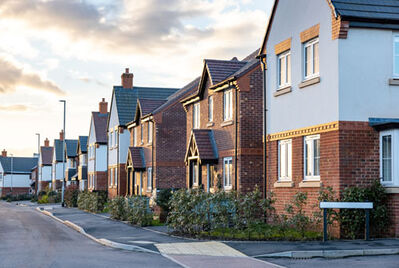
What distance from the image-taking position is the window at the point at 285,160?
20.8m

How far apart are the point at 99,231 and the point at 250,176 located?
6.46 metres

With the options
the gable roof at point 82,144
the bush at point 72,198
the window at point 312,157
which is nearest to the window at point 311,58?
the window at point 312,157

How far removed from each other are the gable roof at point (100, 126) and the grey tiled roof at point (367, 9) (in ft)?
140

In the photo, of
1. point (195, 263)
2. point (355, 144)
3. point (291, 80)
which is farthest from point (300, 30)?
point (195, 263)

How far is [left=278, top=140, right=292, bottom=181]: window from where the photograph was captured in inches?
818

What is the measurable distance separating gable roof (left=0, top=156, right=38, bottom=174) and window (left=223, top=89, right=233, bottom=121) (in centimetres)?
9567

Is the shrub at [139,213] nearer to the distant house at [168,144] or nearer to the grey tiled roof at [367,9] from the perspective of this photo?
the distant house at [168,144]

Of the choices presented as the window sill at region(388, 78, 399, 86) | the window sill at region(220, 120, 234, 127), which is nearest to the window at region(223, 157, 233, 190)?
the window sill at region(220, 120, 234, 127)

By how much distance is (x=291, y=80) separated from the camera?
68.0 ft

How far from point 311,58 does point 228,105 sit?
7.25 metres

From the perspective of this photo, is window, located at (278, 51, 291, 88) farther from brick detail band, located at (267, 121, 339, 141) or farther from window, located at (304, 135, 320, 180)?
window, located at (304, 135, 320, 180)

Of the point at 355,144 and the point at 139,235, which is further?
the point at 139,235

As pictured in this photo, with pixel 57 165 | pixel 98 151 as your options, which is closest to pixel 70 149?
pixel 57 165

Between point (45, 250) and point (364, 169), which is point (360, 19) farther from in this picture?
point (45, 250)
